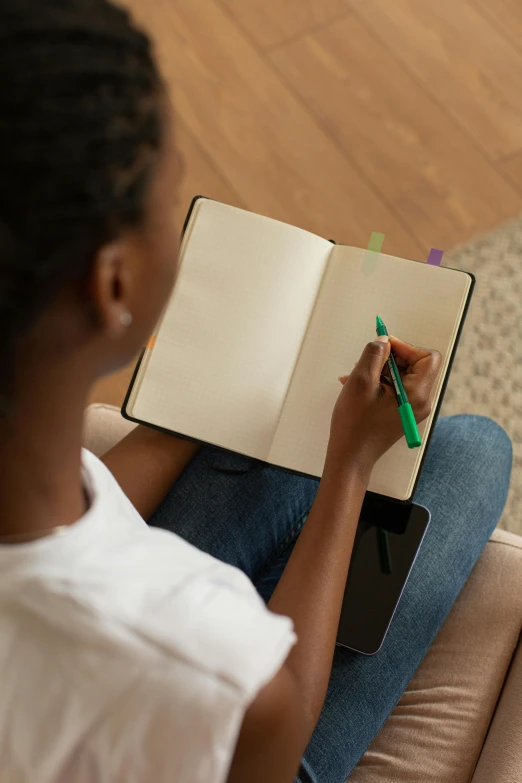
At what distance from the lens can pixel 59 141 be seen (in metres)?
0.31

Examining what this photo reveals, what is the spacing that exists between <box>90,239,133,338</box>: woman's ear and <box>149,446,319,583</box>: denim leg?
0.39 m

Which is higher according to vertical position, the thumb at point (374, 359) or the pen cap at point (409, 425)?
the thumb at point (374, 359)

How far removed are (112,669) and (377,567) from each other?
394 mm

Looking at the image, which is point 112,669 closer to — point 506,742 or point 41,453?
point 41,453

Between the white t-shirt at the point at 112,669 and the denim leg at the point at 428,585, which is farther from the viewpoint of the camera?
the denim leg at the point at 428,585

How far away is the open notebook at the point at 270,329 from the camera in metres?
0.73

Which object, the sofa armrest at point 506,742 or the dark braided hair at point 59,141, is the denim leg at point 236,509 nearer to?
the sofa armrest at point 506,742

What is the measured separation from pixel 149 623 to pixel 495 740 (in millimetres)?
418

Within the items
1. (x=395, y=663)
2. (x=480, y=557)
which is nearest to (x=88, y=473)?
(x=395, y=663)

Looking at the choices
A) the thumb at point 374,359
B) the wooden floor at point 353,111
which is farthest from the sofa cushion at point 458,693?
the wooden floor at point 353,111

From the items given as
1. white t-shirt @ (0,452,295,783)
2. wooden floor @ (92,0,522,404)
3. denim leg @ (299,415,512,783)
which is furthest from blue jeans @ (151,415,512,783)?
wooden floor @ (92,0,522,404)

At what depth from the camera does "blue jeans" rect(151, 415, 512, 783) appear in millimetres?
682

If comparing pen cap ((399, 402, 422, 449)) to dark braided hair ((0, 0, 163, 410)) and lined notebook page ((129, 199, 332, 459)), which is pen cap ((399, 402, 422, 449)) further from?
dark braided hair ((0, 0, 163, 410))

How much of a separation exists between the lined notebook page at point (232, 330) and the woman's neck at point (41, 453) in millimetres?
297
